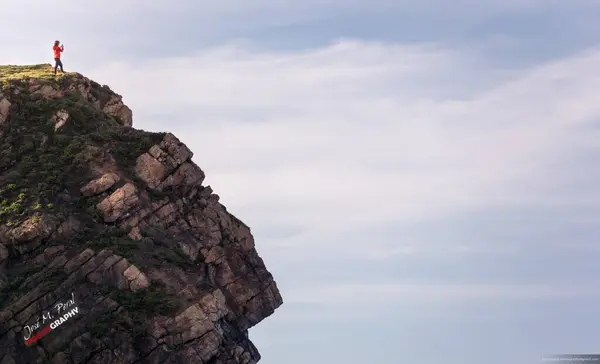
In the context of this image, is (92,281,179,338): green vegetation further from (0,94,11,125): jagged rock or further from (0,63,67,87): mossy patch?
(0,63,67,87): mossy patch

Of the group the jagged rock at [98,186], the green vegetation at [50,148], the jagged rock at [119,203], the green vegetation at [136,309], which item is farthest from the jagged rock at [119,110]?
the green vegetation at [136,309]

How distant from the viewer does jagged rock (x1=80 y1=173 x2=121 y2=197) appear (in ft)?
259

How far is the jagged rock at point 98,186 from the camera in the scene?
78812mm

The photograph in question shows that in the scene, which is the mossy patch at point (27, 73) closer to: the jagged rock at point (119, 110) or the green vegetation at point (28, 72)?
the green vegetation at point (28, 72)

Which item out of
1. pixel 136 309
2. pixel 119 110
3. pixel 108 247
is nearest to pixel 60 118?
pixel 119 110

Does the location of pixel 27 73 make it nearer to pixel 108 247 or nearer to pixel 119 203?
pixel 119 203

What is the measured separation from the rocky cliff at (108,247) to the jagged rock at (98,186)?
0.07m

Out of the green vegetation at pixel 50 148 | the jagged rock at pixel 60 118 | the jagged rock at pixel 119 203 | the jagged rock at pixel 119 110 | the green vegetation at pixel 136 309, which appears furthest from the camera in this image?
the jagged rock at pixel 119 110

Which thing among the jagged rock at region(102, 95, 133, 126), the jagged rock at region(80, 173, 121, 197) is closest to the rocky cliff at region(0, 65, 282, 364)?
the jagged rock at region(80, 173, 121, 197)

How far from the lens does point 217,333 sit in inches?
2842

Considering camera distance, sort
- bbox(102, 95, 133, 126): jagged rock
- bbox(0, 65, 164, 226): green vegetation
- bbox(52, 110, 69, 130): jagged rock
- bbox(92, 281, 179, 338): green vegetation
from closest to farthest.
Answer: bbox(92, 281, 179, 338): green vegetation
bbox(0, 65, 164, 226): green vegetation
bbox(52, 110, 69, 130): jagged rock
bbox(102, 95, 133, 126): jagged rock

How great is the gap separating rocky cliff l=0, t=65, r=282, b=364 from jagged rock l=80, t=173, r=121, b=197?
0.07m

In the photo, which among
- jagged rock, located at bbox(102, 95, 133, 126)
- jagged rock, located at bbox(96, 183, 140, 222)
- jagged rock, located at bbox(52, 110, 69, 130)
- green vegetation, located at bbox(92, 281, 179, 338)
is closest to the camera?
green vegetation, located at bbox(92, 281, 179, 338)

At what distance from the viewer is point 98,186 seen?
78812 mm
